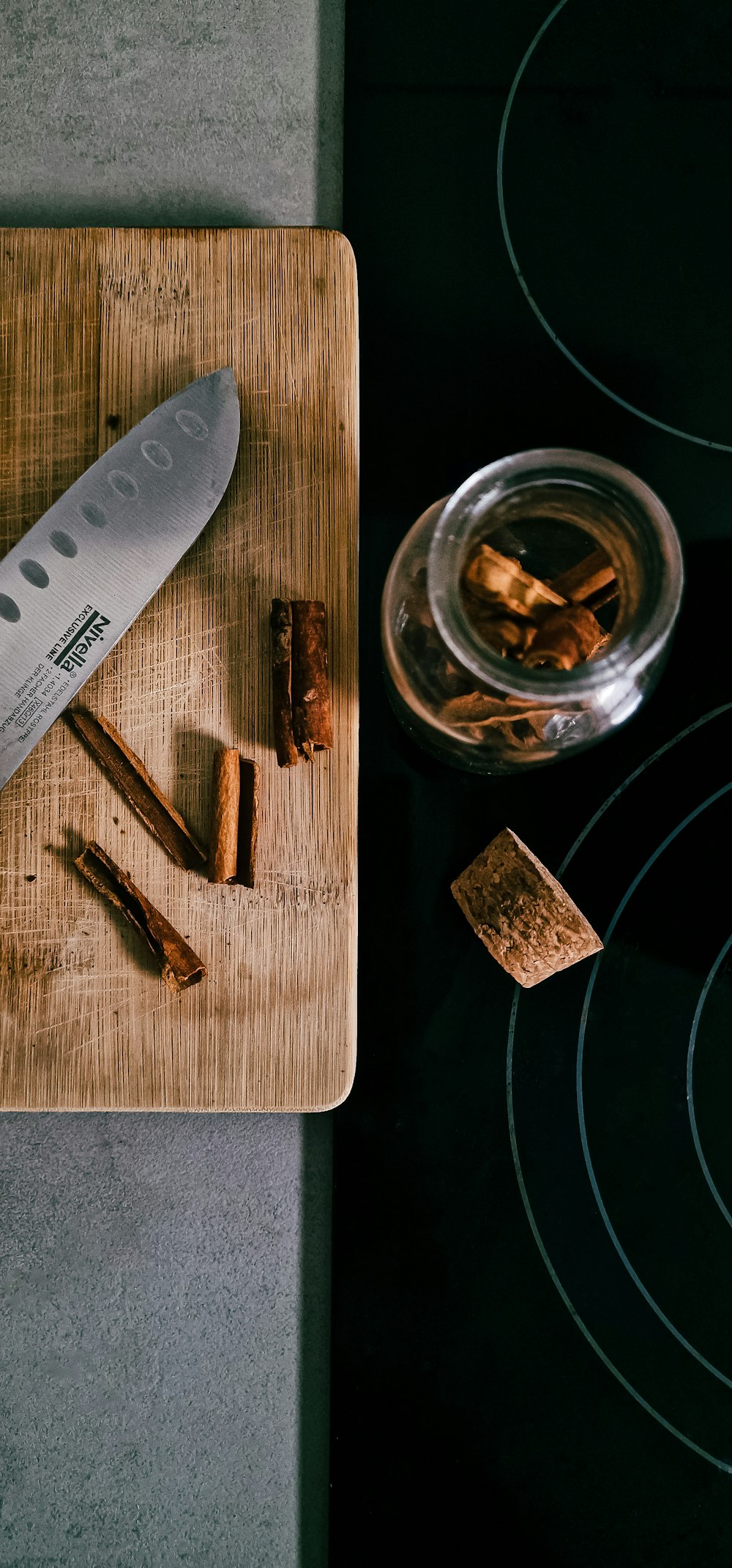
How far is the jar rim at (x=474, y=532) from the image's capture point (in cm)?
53

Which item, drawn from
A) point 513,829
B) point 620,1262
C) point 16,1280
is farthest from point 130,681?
point 620,1262

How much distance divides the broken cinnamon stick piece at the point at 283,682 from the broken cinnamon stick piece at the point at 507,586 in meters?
0.19

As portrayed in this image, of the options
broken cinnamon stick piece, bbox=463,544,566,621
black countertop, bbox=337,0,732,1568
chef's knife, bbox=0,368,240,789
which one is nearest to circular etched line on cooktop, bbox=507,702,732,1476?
black countertop, bbox=337,0,732,1568

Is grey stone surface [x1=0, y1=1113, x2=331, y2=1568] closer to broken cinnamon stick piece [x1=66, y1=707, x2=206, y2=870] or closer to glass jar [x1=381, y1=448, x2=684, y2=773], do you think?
broken cinnamon stick piece [x1=66, y1=707, x2=206, y2=870]

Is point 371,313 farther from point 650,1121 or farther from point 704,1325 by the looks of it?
point 704,1325

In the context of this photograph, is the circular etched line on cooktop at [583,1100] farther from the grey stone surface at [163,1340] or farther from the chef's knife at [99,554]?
the chef's knife at [99,554]

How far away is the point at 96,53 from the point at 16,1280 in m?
1.13

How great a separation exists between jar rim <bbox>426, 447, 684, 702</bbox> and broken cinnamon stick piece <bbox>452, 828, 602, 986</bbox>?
0.66 feet

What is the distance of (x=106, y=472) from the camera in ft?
2.23

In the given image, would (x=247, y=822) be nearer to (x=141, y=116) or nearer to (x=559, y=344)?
(x=559, y=344)

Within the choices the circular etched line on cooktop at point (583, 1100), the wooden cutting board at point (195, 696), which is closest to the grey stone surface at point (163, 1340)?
the wooden cutting board at point (195, 696)

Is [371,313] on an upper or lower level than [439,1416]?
upper

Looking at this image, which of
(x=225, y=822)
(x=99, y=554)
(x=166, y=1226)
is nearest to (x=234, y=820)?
(x=225, y=822)

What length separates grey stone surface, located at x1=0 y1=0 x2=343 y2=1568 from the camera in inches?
30.6
